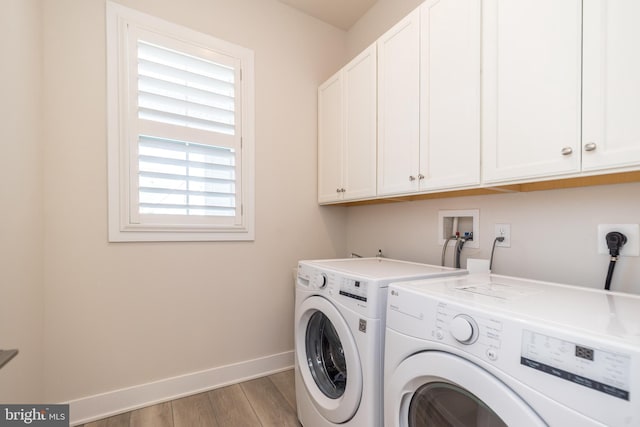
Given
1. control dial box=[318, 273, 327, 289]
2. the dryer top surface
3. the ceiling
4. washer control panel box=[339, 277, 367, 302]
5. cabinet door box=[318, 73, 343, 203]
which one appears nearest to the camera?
the dryer top surface

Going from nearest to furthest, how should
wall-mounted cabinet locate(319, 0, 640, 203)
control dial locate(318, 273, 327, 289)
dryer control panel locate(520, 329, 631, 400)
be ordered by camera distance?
dryer control panel locate(520, 329, 631, 400) < wall-mounted cabinet locate(319, 0, 640, 203) < control dial locate(318, 273, 327, 289)

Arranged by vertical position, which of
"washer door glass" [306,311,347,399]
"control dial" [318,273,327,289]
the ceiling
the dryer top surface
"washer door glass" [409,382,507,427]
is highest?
the ceiling

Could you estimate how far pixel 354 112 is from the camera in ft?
6.29

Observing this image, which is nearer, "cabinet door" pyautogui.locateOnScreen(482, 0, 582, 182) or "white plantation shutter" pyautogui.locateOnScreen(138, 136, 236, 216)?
"cabinet door" pyautogui.locateOnScreen(482, 0, 582, 182)

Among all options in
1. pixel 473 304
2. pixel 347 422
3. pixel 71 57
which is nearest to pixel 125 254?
pixel 71 57

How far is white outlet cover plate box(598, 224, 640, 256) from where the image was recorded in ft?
3.34

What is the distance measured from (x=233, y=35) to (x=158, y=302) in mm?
1826

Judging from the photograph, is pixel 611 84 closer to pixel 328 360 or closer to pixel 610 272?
pixel 610 272

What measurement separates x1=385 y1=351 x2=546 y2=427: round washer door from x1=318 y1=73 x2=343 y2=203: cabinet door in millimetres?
1326

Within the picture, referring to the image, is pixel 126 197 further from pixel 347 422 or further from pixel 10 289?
pixel 347 422

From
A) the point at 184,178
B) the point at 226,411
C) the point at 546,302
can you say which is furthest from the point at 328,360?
the point at 184,178

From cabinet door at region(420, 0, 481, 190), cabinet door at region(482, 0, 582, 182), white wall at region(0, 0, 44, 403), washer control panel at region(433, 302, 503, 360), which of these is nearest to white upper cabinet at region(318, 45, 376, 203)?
cabinet door at region(420, 0, 481, 190)

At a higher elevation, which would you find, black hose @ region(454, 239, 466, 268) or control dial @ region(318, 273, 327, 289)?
black hose @ region(454, 239, 466, 268)

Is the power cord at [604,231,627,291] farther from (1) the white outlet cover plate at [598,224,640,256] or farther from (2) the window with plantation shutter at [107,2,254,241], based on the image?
(2) the window with plantation shutter at [107,2,254,241]
